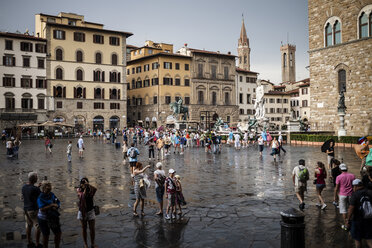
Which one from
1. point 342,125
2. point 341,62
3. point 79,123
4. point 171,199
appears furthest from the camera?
point 79,123

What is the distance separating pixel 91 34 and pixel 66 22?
4.85 m

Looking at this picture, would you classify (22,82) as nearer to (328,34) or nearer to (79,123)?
(79,123)

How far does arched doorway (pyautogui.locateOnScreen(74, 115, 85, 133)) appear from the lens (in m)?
49.7

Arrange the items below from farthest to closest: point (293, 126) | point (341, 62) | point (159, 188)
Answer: point (293, 126), point (341, 62), point (159, 188)

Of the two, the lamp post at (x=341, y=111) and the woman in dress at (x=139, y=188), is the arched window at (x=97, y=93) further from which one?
the woman in dress at (x=139, y=188)

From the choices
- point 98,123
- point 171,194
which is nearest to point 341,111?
point 171,194

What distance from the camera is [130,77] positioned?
62438 millimetres

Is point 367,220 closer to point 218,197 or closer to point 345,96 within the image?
point 218,197

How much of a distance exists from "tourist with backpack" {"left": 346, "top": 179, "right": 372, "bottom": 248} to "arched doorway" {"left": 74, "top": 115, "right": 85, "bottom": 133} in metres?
48.2

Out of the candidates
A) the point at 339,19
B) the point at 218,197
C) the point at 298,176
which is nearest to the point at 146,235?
the point at 218,197

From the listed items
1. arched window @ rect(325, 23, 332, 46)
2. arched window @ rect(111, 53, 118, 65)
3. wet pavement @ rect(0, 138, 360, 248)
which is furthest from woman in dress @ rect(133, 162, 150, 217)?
arched window @ rect(111, 53, 118, 65)

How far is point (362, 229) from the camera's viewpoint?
5203 mm

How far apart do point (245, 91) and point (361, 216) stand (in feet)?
203

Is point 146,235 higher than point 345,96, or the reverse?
point 345,96
